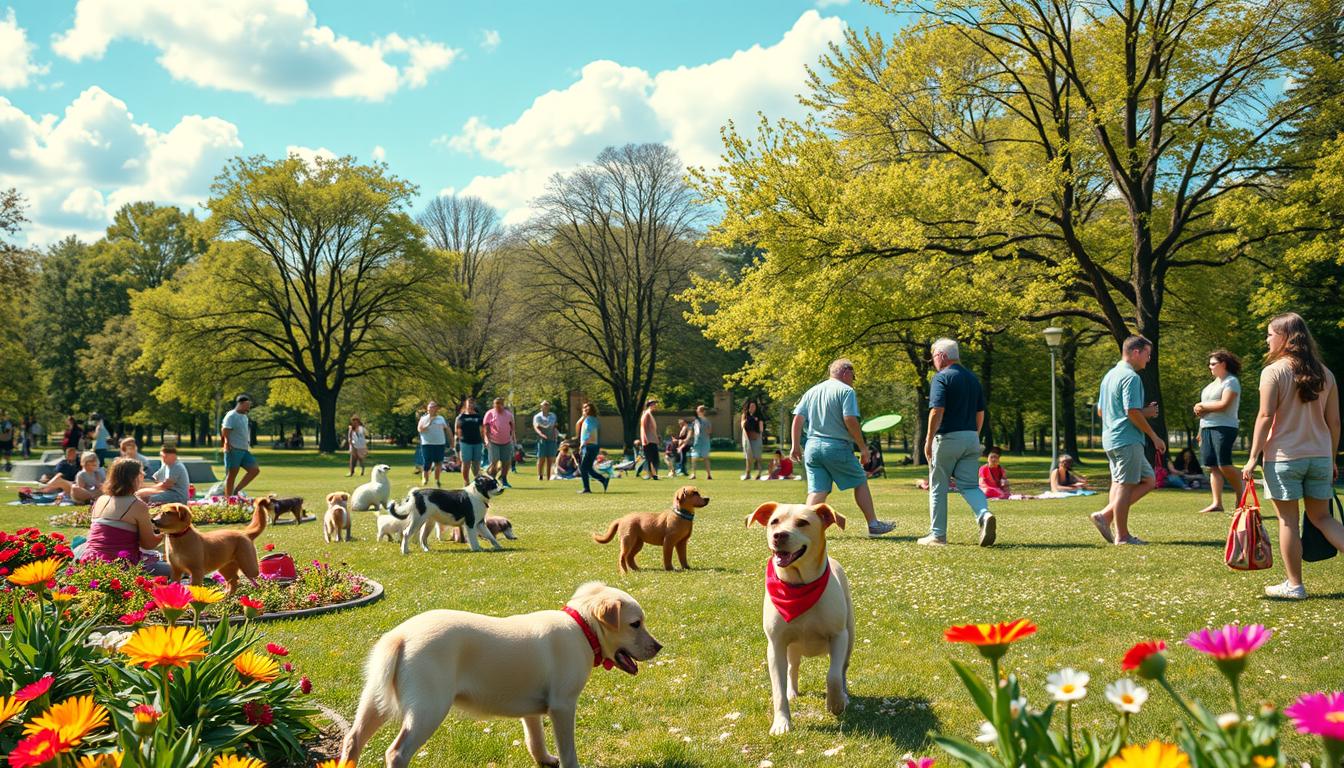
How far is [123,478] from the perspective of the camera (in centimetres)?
769

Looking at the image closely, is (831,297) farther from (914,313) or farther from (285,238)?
(285,238)

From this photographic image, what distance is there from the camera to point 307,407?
5456 centimetres

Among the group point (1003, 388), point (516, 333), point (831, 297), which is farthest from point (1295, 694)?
point (516, 333)

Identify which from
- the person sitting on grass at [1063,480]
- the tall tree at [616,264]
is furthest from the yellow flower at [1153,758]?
the tall tree at [616,264]

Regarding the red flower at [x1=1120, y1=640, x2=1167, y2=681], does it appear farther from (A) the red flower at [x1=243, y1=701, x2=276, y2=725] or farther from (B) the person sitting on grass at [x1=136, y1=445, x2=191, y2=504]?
(B) the person sitting on grass at [x1=136, y1=445, x2=191, y2=504]

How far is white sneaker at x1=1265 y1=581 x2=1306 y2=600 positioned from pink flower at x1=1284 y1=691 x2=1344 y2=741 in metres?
6.24

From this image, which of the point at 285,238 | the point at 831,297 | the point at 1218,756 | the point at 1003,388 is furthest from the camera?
the point at 285,238

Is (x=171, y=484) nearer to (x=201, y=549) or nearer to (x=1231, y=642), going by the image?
(x=201, y=549)

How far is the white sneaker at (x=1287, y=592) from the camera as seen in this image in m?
6.93

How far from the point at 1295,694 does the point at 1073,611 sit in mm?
2053

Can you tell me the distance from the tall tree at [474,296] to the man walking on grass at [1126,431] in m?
41.3

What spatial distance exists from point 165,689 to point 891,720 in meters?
3.25

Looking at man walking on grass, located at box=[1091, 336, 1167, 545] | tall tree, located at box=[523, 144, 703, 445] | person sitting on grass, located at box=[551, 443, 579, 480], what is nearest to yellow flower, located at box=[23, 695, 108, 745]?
man walking on grass, located at box=[1091, 336, 1167, 545]

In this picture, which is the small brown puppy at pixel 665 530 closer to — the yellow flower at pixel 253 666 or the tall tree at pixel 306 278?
the yellow flower at pixel 253 666
